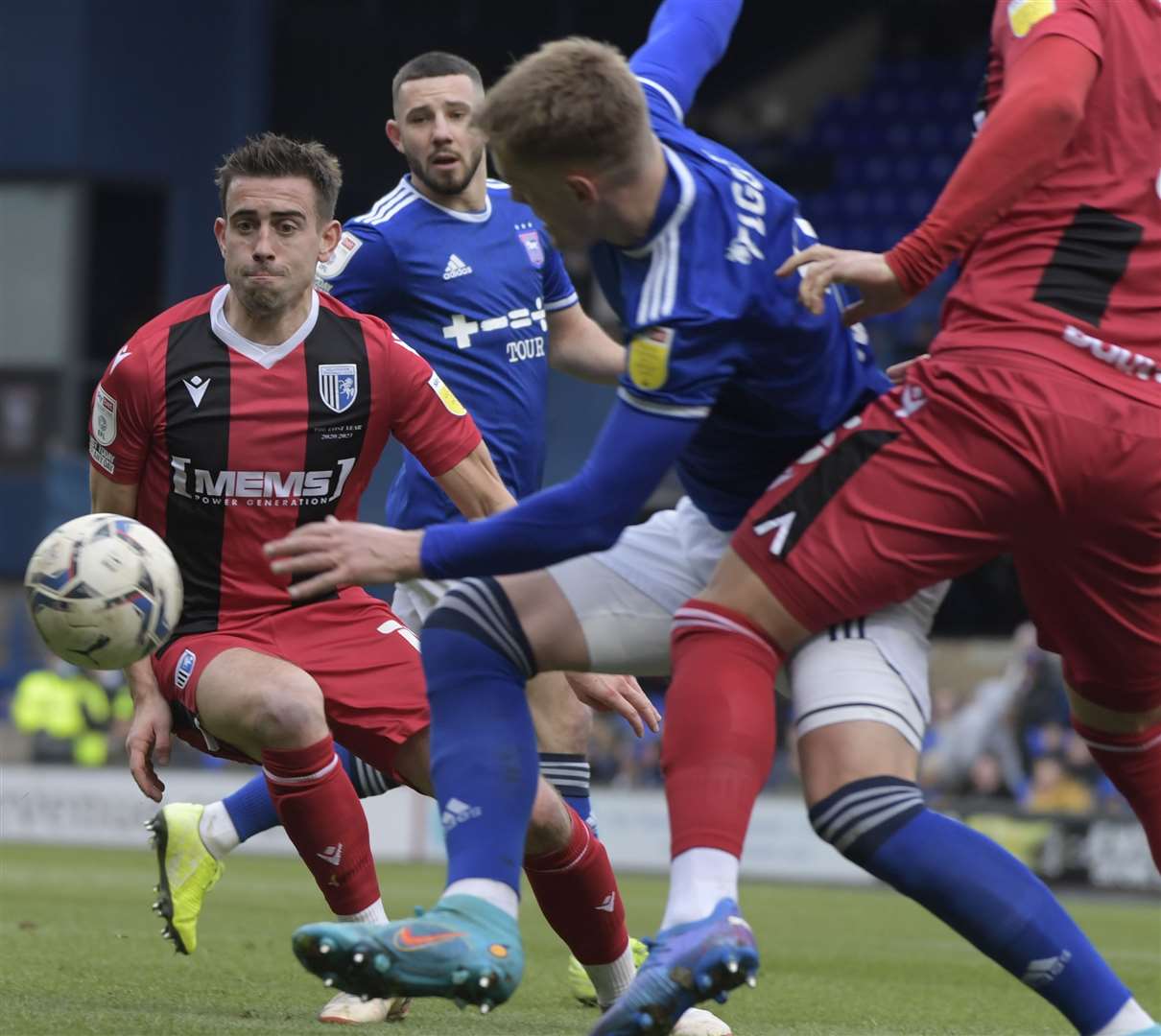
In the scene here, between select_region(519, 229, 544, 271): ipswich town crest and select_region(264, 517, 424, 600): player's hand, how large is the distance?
9.39 ft

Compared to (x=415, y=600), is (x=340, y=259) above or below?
above

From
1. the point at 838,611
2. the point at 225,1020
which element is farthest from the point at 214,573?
the point at 838,611

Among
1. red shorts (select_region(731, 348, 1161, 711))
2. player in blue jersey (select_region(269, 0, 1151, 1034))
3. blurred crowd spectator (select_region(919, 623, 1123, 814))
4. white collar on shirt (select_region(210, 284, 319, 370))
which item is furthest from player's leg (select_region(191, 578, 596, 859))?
blurred crowd spectator (select_region(919, 623, 1123, 814))

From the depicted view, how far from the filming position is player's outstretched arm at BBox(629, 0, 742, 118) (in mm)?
4273

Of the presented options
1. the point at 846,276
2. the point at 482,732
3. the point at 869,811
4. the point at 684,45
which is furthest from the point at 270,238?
the point at 869,811

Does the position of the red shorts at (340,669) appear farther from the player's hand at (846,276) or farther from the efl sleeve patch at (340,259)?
the player's hand at (846,276)

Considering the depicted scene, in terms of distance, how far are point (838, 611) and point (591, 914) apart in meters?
1.61

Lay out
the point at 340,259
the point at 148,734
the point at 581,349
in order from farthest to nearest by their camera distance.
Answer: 1. the point at 581,349
2. the point at 340,259
3. the point at 148,734

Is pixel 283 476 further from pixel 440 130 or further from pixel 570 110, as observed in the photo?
pixel 570 110

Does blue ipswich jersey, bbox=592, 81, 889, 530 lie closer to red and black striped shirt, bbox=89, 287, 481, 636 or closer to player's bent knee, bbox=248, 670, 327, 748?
player's bent knee, bbox=248, 670, 327, 748

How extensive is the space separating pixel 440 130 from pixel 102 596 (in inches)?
90.0

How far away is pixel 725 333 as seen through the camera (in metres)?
3.69

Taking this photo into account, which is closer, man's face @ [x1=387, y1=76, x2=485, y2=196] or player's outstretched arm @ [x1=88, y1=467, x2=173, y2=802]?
player's outstretched arm @ [x1=88, y1=467, x2=173, y2=802]

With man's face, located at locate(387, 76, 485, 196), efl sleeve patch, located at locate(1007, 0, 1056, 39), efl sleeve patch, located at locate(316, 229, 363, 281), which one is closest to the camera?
efl sleeve patch, located at locate(1007, 0, 1056, 39)
